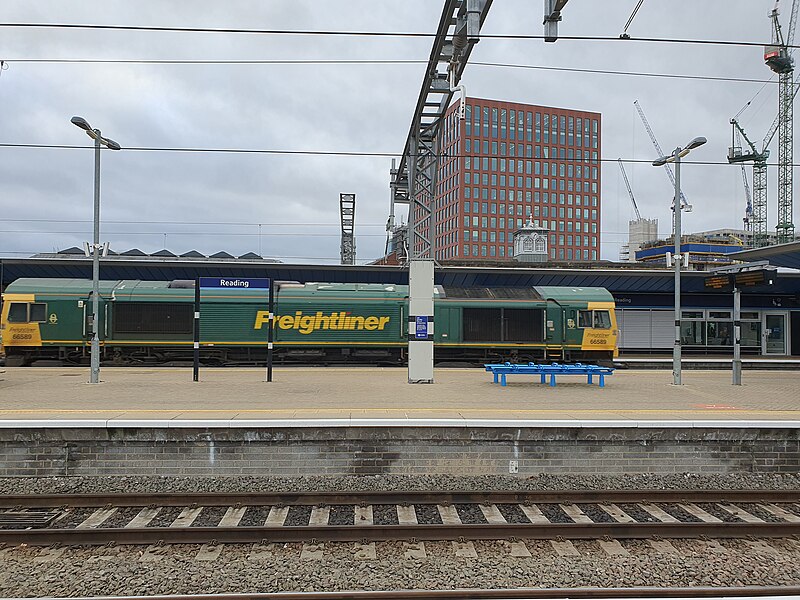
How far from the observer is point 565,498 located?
841 cm

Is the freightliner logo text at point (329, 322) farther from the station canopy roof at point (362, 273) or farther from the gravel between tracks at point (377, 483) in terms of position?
the gravel between tracks at point (377, 483)

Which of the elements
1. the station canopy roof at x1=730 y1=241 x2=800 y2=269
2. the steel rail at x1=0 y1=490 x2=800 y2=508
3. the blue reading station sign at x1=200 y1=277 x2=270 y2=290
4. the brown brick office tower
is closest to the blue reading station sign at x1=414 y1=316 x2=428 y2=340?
the blue reading station sign at x1=200 y1=277 x2=270 y2=290

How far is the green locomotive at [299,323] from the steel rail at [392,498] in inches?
544

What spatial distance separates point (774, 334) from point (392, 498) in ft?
102

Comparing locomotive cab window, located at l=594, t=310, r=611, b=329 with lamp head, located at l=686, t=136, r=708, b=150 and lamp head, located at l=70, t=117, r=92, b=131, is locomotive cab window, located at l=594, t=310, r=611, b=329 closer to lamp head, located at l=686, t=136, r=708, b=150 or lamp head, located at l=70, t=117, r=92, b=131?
lamp head, located at l=686, t=136, r=708, b=150

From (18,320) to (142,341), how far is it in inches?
172

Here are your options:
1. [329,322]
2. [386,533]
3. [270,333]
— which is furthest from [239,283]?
[386,533]

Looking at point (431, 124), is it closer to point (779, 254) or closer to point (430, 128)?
point (430, 128)

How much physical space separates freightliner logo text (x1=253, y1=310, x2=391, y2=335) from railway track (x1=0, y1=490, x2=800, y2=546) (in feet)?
46.7

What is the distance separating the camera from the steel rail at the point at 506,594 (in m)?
5.52

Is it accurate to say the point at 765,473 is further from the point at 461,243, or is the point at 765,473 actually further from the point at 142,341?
the point at 461,243

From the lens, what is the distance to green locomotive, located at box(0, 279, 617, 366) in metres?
21.6

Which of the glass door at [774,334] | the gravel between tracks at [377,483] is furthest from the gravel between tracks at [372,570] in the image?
the glass door at [774,334]

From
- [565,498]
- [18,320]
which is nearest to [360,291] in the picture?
[18,320]
